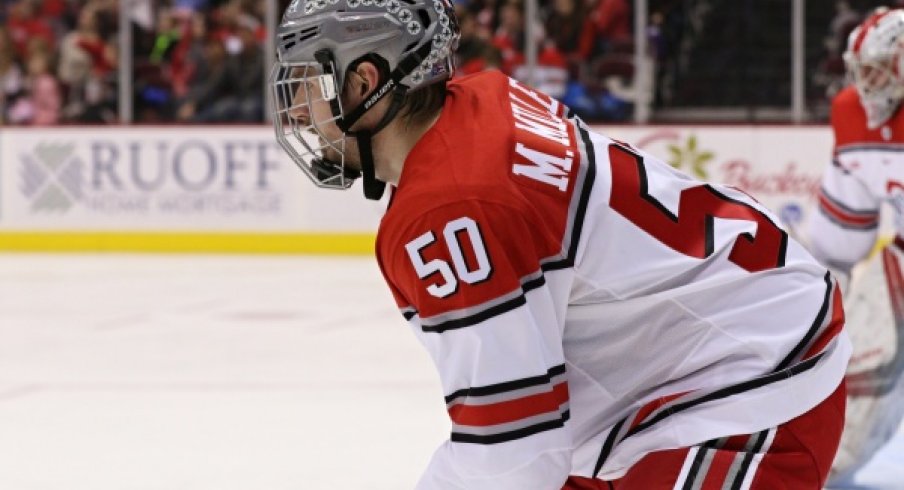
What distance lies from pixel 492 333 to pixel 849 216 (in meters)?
2.76

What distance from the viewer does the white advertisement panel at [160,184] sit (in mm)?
10750

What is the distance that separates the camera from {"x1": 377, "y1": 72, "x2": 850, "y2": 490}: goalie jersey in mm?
1765

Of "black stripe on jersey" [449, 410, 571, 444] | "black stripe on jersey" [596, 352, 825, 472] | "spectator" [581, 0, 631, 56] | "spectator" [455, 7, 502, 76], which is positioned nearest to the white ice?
"spectator" [455, 7, 502, 76]

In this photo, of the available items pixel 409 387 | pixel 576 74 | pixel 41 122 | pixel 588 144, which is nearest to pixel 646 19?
pixel 576 74

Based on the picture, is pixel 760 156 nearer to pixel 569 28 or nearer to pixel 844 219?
pixel 569 28

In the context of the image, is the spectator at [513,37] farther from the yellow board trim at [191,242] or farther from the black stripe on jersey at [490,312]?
the black stripe on jersey at [490,312]

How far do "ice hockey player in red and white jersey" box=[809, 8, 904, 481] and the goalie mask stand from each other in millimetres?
2318

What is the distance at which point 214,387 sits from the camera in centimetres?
548

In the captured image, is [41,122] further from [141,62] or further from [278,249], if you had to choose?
[278,249]

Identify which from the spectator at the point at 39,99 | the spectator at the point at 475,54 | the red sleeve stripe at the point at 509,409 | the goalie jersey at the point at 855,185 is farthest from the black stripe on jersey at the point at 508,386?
the spectator at the point at 39,99

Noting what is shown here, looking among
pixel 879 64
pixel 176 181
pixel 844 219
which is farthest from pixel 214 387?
pixel 176 181

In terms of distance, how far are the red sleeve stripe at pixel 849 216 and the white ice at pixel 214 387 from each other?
0.60 metres

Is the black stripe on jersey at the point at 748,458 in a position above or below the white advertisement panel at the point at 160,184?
above

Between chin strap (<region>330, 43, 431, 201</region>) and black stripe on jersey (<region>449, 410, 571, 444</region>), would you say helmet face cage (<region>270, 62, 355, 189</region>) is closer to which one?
chin strap (<region>330, 43, 431, 201</region>)
